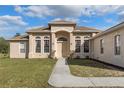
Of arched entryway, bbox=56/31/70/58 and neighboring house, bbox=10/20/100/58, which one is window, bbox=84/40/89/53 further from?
arched entryway, bbox=56/31/70/58

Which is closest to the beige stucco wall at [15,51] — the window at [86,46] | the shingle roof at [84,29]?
the shingle roof at [84,29]

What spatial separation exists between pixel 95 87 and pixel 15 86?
278 cm

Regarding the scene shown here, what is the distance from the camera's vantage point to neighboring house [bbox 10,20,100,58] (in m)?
28.1

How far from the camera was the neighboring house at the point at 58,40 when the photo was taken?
2814cm

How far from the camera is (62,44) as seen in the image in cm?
2880

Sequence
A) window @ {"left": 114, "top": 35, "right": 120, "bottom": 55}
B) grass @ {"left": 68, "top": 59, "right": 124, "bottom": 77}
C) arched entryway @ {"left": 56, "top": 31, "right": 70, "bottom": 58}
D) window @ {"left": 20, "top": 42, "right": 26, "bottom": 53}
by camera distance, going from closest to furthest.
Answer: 1. grass @ {"left": 68, "top": 59, "right": 124, "bottom": 77}
2. window @ {"left": 114, "top": 35, "right": 120, "bottom": 55}
3. arched entryway @ {"left": 56, "top": 31, "right": 70, "bottom": 58}
4. window @ {"left": 20, "top": 42, "right": 26, "bottom": 53}

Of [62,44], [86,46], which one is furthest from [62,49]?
[86,46]

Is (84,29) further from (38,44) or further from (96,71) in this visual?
(96,71)

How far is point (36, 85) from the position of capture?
802 cm

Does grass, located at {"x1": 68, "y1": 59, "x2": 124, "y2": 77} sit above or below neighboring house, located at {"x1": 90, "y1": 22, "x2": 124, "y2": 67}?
below

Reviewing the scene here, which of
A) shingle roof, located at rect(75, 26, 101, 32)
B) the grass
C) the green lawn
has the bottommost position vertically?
the green lawn

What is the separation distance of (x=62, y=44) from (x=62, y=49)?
0.66m

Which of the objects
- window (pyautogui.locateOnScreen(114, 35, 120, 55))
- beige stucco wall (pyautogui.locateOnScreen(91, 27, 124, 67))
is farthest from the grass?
window (pyautogui.locateOnScreen(114, 35, 120, 55))
